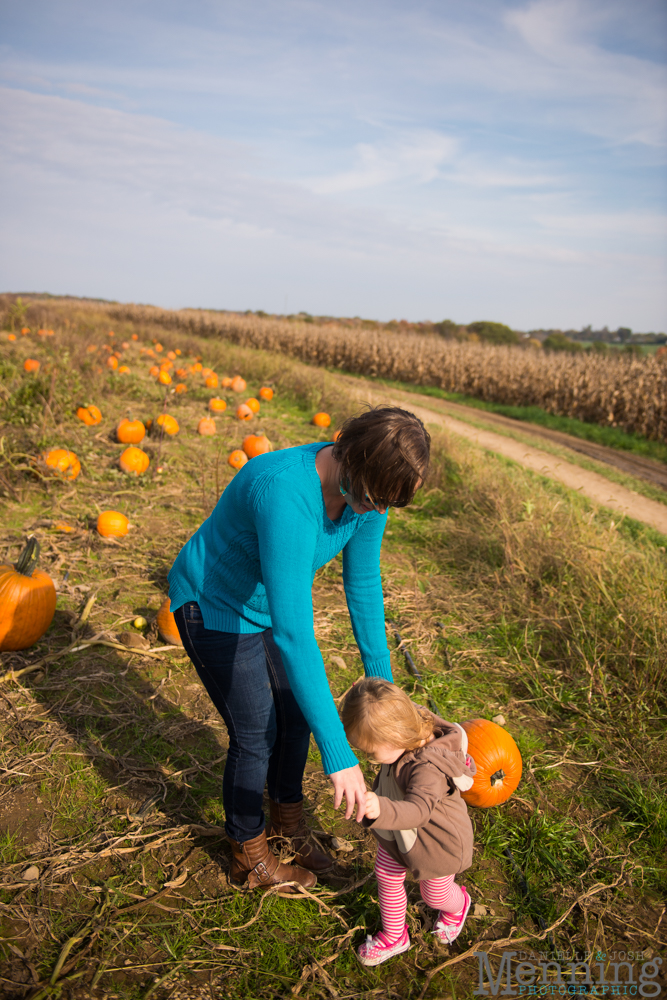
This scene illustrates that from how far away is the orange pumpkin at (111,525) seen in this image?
485 centimetres

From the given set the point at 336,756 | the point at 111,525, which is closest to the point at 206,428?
the point at 111,525

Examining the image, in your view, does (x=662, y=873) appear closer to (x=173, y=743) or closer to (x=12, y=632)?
(x=173, y=743)

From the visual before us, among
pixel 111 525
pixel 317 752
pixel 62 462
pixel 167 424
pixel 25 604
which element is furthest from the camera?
pixel 167 424

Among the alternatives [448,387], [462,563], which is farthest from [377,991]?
[448,387]

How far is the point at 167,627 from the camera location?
3.70 meters

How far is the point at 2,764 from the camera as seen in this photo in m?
2.72

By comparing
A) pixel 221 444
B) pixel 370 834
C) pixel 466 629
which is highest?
pixel 221 444

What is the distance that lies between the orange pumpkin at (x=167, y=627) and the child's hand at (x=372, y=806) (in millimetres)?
2323

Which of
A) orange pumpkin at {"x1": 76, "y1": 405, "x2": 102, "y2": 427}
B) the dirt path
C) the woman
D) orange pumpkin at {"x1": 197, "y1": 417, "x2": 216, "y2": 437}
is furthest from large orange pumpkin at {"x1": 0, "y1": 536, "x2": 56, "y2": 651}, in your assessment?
the dirt path

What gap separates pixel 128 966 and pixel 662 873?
2220 millimetres

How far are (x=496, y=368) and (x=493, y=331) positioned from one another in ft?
90.3

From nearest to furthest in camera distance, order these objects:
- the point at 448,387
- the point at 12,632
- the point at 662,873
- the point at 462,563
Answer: the point at 662,873
the point at 12,632
the point at 462,563
the point at 448,387

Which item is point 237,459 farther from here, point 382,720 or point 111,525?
point 382,720

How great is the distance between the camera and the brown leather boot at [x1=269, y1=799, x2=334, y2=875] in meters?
2.39
